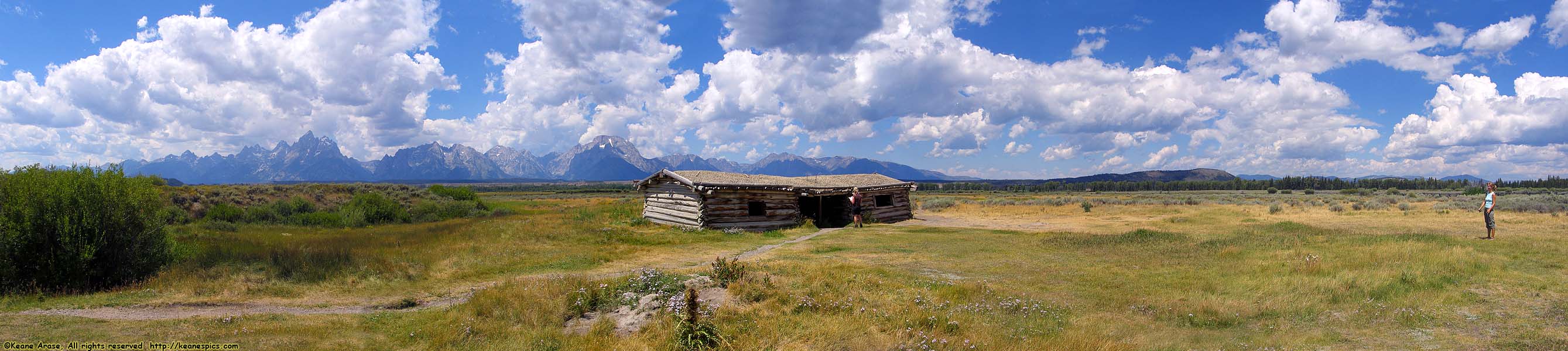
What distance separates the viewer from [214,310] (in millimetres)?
8430

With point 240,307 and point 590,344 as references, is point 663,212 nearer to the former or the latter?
point 240,307

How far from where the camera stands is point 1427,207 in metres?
30.9

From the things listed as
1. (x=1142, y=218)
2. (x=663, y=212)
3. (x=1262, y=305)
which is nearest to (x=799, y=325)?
(x=1262, y=305)

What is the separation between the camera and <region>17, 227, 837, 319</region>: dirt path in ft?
26.1

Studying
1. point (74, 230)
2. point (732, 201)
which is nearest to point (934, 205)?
point (732, 201)

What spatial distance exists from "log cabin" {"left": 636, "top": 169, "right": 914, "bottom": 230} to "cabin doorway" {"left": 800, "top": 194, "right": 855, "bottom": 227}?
0.03 metres

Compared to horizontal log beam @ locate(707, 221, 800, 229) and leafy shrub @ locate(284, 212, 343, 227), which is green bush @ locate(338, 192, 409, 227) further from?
horizontal log beam @ locate(707, 221, 800, 229)

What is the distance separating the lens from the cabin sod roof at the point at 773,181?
2345 cm

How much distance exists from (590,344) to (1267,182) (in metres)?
149

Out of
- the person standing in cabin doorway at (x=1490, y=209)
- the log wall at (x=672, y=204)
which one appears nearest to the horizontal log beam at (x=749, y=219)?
the log wall at (x=672, y=204)

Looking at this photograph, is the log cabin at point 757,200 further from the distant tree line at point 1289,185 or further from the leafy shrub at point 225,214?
the distant tree line at point 1289,185

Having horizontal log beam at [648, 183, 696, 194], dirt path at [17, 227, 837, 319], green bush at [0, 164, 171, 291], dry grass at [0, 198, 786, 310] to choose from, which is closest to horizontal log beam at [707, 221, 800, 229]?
dry grass at [0, 198, 786, 310]

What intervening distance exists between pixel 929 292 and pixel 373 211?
2931cm

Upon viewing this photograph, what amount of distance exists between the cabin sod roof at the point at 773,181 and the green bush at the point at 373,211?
12.7 metres
